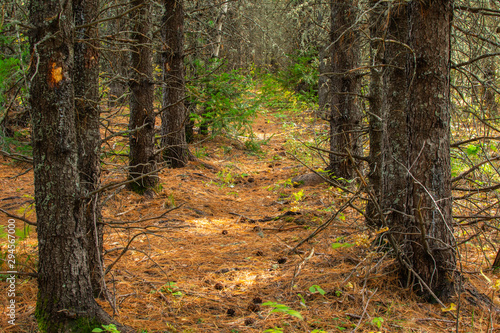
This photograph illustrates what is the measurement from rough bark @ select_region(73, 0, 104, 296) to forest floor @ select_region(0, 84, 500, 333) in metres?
0.19

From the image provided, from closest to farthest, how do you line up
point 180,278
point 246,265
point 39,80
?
point 39,80, point 180,278, point 246,265

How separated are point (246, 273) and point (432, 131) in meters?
2.36

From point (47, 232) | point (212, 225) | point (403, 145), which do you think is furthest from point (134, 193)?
point (403, 145)

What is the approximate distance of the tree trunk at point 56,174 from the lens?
7.32 feet

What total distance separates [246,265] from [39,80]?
2.84 meters

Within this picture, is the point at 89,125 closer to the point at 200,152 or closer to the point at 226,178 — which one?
the point at 226,178

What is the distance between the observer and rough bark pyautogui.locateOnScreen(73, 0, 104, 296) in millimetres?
2912

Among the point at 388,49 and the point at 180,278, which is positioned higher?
the point at 388,49

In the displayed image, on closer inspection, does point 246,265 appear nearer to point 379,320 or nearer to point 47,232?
point 379,320

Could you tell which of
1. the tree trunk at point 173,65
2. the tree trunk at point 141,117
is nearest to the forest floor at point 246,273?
the tree trunk at point 141,117

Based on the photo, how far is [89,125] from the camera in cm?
297

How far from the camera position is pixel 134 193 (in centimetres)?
647

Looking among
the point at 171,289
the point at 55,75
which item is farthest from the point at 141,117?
the point at 55,75

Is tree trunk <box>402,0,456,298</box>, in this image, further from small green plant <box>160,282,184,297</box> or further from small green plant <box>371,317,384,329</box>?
small green plant <box>160,282,184,297</box>
